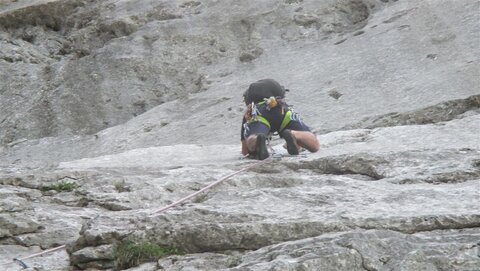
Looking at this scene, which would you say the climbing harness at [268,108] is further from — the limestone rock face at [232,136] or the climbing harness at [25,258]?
the climbing harness at [25,258]

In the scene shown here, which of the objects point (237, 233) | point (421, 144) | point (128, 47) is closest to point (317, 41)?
point (128, 47)

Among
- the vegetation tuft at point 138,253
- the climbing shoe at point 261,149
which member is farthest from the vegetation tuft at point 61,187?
the climbing shoe at point 261,149

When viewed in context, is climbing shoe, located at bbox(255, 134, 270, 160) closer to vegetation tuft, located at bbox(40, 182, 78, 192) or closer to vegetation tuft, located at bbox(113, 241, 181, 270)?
vegetation tuft, located at bbox(40, 182, 78, 192)

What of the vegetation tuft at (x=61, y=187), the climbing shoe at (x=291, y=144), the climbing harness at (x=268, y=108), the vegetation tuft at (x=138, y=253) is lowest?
the climbing shoe at (x=291, y=144)

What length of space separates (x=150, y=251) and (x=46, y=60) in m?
15.1

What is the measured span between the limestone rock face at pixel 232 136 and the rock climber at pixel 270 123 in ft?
1.06

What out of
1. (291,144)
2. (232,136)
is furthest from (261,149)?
(232,136)

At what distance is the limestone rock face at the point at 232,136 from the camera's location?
6195 mm

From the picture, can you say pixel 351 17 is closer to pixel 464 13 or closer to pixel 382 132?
pixel 464 13

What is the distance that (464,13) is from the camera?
15078mm

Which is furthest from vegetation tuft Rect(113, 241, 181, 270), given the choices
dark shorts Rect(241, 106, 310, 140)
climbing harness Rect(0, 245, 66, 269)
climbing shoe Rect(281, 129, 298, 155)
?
dark shorts Rect(241, 106, 310, 140)

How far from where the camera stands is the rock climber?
10.2 m

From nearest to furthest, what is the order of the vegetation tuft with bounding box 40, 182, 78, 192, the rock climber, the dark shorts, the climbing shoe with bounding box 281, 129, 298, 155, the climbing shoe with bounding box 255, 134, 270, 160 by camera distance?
the vegetation tuft with bounding box 40, 182, 78, 192, the climbing shoe with bounding box 255, 134, 270, 160, the climbing shoe with bounding box 281, 129, 298, 155, the rock climber, the dark shorts

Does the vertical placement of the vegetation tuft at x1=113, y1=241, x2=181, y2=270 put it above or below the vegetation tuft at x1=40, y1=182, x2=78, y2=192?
above
